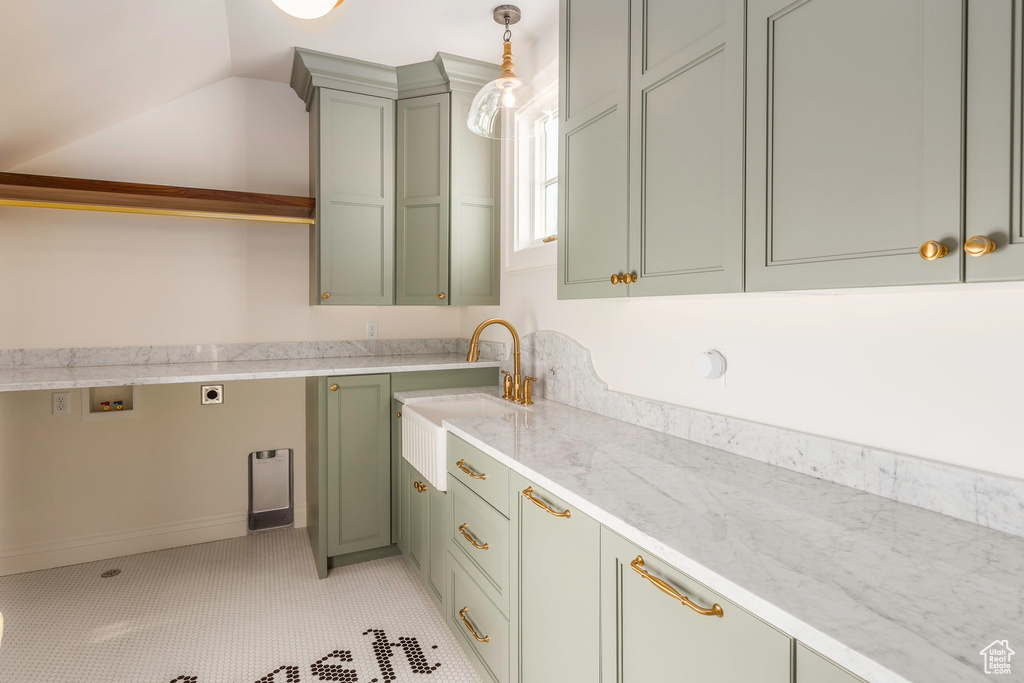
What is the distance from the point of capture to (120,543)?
8.95 feet

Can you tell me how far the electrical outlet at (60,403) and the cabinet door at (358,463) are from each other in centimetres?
132

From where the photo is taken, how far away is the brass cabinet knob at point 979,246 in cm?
71

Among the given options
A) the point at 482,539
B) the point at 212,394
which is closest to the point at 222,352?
the point at 212,394

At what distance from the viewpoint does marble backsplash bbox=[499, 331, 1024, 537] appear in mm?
966

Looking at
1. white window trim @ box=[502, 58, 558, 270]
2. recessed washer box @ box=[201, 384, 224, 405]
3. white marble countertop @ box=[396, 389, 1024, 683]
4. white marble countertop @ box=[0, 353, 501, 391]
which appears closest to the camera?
white marble countertop @ box=[396, 389, 1024, 683]

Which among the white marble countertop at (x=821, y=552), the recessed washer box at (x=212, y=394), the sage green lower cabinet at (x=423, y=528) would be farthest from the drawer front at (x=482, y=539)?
the recessed washer box at (x=212, y=394)

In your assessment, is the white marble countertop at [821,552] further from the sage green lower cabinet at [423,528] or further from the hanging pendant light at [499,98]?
the hanging pendant light at [499,98]

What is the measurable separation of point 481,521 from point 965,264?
1.34 metres

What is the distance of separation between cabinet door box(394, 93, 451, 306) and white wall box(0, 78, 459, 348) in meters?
0.49

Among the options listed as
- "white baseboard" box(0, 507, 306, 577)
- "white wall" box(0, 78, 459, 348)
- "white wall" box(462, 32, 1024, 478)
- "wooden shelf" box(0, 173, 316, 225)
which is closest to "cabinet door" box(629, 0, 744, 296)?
"white wall" box(462, 32, 1024, 478)

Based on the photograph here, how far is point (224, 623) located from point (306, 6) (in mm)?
2247

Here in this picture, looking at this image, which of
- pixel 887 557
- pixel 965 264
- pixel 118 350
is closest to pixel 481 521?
pixel 887 557

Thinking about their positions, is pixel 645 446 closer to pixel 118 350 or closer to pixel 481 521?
pixel 481 521

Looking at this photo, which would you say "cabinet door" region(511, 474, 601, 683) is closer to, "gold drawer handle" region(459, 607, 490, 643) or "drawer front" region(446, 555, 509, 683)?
"drawer front" region(446, 555, 509, 683)
